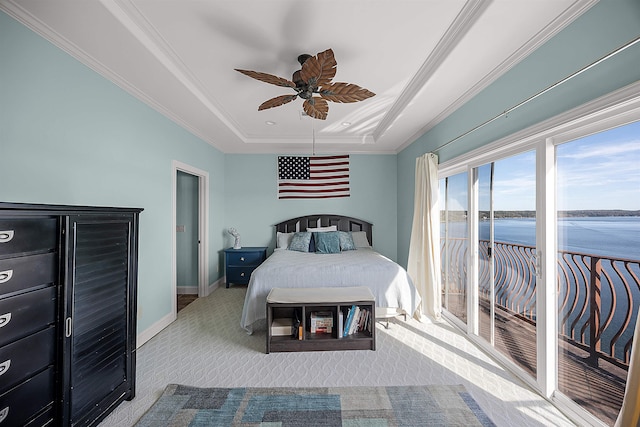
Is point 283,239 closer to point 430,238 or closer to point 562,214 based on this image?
point 430,238

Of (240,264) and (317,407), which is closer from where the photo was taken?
(317,407)

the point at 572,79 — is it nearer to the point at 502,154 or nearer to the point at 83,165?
the point at 502,154

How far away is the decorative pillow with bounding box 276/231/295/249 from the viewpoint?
456 cm

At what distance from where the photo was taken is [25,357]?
1.18 m

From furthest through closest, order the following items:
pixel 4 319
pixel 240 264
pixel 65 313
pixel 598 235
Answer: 1. pixel 240 264
2. pixel 598 235
3. pixel 65 313
4. pixel 4 319

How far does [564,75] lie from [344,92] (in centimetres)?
142

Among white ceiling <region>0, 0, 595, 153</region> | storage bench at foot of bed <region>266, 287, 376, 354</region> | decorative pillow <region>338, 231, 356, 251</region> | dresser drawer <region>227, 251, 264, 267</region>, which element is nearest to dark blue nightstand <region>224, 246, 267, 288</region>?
dresser drawer <region>227, 251, 264, 267</region>

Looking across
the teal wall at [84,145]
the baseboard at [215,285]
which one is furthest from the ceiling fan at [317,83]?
the baseboard at [215,285]

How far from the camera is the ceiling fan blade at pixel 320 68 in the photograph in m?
1.70

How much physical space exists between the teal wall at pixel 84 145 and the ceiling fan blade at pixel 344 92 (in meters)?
1.86

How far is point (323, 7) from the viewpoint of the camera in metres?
1.61

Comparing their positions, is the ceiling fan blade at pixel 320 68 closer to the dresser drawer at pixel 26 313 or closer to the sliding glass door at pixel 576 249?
the sliding glass door at pixel 576 249

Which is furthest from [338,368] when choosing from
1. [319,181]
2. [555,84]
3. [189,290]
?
[319,181]

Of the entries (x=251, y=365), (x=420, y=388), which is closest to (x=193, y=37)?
(x=251, y=365)
